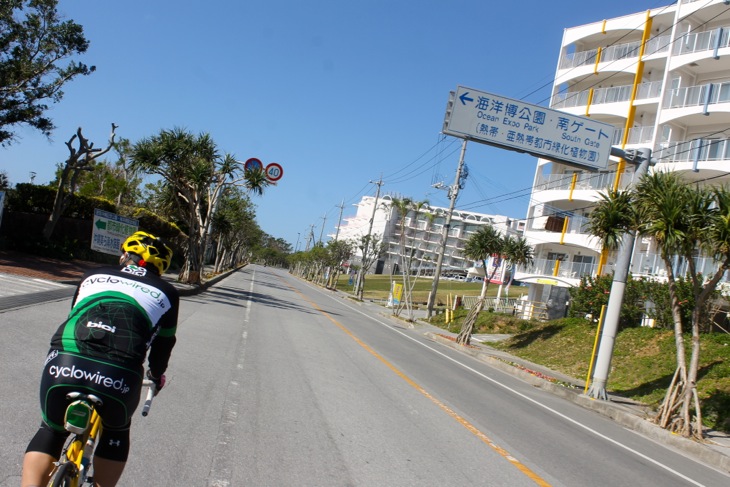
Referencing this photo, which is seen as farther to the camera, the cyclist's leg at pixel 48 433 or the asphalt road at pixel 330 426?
the asphalt road at pixel 330 426

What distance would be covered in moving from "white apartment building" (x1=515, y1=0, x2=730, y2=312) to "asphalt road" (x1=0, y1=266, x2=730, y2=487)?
1943 centimetres

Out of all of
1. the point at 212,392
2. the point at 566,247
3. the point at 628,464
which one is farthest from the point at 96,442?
the point at 566,247

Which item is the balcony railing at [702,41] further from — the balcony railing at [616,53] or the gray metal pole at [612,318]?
the gray metal pole at [612,318]

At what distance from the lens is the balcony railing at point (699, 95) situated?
31234 mm

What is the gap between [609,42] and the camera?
131ft

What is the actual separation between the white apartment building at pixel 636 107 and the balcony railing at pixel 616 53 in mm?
61

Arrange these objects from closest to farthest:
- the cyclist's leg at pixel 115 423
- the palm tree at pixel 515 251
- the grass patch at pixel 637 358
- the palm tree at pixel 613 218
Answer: the cyclist's leg at pixel 115 423
the palm tree at pixel 613 218
the grass patch at pixel 637 358
the palm tree at pixel 515 251

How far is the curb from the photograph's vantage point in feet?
34.2

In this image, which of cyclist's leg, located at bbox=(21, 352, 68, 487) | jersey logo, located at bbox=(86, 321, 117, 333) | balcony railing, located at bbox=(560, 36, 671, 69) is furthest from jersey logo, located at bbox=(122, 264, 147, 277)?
balcony railing, located at bbox=(560, 36, 671, 69)

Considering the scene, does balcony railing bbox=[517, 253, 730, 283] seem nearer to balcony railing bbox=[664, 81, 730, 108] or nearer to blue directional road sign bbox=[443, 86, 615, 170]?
balcony railing bbox=[664, 81, 730, 108]

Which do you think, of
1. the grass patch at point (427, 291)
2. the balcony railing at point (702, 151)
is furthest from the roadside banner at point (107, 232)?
the grass patch at point (427, 291)

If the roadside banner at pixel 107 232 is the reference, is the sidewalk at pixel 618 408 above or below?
below

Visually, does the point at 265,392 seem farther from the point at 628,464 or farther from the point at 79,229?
the point at 79,229

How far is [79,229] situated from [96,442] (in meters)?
25.8
